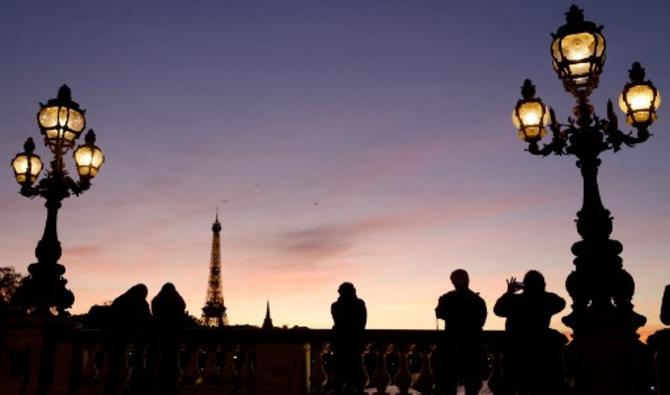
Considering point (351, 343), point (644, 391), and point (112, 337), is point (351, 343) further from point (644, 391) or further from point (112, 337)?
point (644, 391)

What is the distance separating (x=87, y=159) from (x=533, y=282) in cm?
974

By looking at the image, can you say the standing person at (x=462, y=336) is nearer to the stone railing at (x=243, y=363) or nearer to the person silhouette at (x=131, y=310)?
the stone railing at (x=243, y=363)

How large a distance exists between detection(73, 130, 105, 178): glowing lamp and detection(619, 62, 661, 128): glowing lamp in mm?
10904

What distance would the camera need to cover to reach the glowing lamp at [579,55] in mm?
11312

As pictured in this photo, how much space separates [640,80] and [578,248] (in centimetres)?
380

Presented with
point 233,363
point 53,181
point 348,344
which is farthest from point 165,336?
point 53,181

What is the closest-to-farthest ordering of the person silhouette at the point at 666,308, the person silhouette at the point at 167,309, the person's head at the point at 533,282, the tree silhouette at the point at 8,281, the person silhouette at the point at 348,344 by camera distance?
the person silhouette at the point at 666,308
the person's head at the point at 533,282
the person silhouette at the point at 348,344
the person silhouette at the point at 167,309
the tree silhouette at the point at 8,281

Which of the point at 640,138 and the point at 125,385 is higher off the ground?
the point at 640,138

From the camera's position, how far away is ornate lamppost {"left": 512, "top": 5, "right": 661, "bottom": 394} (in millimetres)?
9953

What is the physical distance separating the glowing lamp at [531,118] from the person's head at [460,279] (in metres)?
4.32

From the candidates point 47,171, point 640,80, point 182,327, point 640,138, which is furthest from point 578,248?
point 47,171

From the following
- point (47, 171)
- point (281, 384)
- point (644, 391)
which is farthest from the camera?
point (47, 171)

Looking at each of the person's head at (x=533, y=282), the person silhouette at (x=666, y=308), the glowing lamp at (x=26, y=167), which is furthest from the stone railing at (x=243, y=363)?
the glowing lamp at (x=26, y=167)

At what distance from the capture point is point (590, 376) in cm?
999
